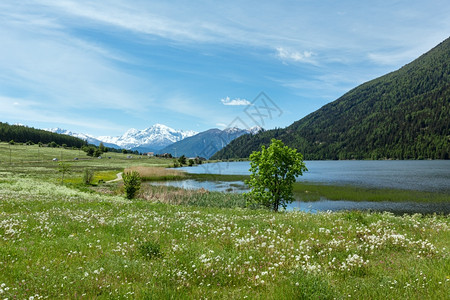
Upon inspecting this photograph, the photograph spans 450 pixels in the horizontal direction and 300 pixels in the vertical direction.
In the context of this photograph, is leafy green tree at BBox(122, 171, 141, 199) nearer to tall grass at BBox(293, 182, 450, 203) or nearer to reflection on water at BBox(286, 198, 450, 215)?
reflection on water at BBox(286, 198, 450, 215)

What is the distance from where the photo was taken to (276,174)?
101 ft

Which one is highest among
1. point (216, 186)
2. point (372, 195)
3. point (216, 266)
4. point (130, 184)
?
point (216, 266)

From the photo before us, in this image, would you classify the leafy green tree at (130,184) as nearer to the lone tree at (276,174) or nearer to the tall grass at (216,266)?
the lone tree at (276,174)

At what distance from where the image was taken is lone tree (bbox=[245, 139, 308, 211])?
30.3 m

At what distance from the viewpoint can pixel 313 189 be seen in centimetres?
6031

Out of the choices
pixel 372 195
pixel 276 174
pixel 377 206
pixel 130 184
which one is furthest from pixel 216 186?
pixel 276 174

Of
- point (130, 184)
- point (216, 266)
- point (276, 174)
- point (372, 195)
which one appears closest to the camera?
point (216, 266)

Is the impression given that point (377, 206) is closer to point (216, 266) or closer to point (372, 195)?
point (372, 195)

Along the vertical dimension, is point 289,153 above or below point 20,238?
above

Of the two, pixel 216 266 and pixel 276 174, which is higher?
pixel 276 174

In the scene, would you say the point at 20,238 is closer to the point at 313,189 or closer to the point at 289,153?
the point at 289,153

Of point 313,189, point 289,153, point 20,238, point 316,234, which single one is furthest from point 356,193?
point 20,238

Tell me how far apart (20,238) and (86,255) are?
3756 millimetres

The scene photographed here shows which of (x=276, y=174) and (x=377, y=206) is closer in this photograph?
(x=276, y=174)
